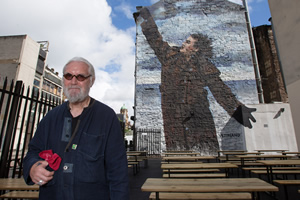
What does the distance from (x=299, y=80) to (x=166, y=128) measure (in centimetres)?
828

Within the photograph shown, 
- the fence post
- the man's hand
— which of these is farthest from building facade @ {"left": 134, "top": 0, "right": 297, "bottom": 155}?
the man's hand

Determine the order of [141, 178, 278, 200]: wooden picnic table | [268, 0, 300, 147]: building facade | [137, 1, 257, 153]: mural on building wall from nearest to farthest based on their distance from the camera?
1. [141, 178, 278, 200]: wooden picnic table
2. [268, 0, 300, 147]: building facade
3. [137, 1, 257, 153]: mural on building wall

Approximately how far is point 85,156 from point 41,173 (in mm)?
293

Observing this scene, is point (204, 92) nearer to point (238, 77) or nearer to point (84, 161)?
point (238, 77)

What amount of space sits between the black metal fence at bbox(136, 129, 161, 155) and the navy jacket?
34.2 feet

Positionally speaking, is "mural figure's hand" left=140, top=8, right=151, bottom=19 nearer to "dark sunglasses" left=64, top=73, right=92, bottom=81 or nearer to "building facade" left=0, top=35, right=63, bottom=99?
"dark sunglasses" left=64, top=73, right=92, bottom=81

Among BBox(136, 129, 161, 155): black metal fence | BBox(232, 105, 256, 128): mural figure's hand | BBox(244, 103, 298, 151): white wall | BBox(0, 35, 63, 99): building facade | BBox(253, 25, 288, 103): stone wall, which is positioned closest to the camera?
BBox(244, 103, 298, 151): white wall

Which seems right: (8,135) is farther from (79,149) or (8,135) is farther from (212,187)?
(212,187)

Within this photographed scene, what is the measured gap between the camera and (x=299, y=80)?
173 inches

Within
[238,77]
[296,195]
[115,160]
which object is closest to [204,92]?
[238,77]

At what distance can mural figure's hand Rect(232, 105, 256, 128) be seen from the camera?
1087cm

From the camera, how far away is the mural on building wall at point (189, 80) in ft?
37.8

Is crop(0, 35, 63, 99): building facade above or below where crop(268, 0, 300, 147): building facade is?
above

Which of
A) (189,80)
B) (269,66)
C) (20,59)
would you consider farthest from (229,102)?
(20,59)
